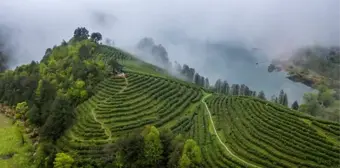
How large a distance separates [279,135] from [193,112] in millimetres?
19107

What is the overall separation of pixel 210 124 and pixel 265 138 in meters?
11.8

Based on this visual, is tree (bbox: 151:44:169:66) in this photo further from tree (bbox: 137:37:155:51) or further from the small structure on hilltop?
the small structure on hilltop

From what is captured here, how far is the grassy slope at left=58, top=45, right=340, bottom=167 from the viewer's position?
174 ft

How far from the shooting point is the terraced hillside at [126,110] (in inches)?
2542

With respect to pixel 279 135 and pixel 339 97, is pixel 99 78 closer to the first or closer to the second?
pixel 279 135

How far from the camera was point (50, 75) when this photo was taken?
100438 mm

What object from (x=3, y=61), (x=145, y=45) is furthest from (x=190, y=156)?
(x=3, y=61)

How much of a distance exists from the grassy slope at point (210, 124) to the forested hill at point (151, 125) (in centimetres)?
16

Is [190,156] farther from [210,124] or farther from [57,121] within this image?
[57,121]

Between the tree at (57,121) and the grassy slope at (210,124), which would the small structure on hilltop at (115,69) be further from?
the tree at (57,121)

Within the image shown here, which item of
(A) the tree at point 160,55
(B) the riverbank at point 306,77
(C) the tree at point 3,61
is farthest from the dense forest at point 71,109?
(B) the riverbank at point 306,77

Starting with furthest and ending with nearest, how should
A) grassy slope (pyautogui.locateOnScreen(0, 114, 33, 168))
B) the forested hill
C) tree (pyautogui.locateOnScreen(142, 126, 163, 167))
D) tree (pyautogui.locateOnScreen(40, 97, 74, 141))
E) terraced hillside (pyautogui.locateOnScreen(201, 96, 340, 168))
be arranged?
1. tree (pyautogui.locateOnScreen(40, 97, 74, 141))
2. grassy slope (pyautogui.locateOnScreen(0, 114, 33, 168))
3. tree (pyautogui.locateOnScreen(142, 126, 163, 167))
4. the forested hill
5. terraced hillside (pyautogui.locateOnScreen(201, 96, 340, 168))

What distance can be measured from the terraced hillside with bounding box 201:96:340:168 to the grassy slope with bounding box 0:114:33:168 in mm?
34321

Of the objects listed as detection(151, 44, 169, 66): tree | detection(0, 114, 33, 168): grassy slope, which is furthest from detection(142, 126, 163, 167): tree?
detection(151, 44, 169, 66): tree
